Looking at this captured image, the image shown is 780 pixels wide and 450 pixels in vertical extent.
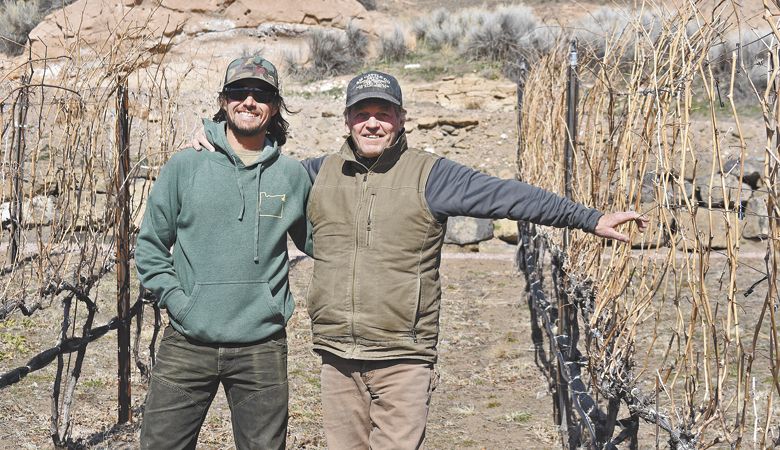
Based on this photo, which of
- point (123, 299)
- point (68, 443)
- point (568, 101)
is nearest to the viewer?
point (68, 443)

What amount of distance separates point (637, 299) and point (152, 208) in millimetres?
1645

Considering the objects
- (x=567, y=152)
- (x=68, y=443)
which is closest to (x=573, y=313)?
(x=567, y=152)

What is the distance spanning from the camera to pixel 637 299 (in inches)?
111

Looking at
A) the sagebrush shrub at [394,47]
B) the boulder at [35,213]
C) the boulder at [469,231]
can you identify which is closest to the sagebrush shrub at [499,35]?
the sagebrush shrub at [394,47]

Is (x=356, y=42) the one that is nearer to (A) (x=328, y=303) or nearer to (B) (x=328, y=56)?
(B) (x=328, y=56)

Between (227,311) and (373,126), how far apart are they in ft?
2.35

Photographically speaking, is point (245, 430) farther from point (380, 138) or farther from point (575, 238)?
point (575, 238)

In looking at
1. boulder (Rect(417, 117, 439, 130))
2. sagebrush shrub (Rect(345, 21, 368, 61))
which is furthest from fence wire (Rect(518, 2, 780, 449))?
sagebrush shrub (Rect(345, 21, 368, 61))

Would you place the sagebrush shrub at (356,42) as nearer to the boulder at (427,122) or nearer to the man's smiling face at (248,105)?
the boulder at (427,122)

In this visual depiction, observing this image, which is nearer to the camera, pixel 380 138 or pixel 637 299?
pixel 380 138

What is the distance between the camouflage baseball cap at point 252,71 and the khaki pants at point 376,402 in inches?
34.7

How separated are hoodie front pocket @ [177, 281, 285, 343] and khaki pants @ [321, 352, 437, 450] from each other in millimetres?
241

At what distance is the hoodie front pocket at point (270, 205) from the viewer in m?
2.53

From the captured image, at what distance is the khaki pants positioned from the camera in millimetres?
2449
